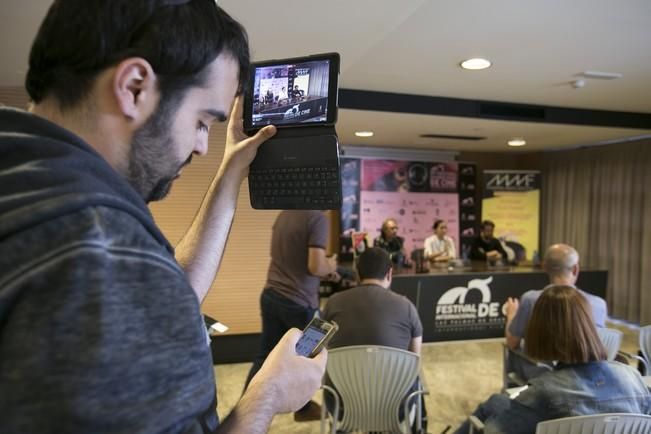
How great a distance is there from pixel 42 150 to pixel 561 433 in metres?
1.58

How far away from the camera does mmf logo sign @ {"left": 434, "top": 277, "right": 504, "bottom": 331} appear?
182 inches

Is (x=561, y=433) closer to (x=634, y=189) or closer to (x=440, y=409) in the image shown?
(x=440, y=409)

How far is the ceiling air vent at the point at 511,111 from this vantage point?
420 cm

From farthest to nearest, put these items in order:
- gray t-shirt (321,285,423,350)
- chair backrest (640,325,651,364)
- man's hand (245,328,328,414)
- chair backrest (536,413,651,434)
→ chair backrest (640,325,651,364) < gray t-shirt (321,285,423,350) < chair backrest (536,413,651,434) < man's hand (245,328,328,414)

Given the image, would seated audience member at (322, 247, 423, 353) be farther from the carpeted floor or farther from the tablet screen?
the tablet screen

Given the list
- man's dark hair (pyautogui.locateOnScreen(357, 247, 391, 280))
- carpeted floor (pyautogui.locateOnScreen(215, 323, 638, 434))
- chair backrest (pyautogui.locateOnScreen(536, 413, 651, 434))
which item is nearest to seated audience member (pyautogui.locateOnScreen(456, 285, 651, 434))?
chair backrest (pyautogui.locateOnScreen(536, 413, 651, 434))

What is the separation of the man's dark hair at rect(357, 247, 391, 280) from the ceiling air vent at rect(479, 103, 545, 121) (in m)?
2.49

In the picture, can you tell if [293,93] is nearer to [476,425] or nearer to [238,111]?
[238,111]

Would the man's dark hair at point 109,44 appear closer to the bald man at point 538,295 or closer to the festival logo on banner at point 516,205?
the bald man at point 538,295

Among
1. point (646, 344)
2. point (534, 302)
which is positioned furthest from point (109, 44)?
point (646, 344)

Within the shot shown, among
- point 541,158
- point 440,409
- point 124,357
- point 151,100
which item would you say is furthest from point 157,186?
point 541,158

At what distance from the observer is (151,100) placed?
0.49 metres

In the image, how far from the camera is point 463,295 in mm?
4680

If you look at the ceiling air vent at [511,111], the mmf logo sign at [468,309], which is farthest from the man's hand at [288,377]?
the mmf logo sign at [468,309]
